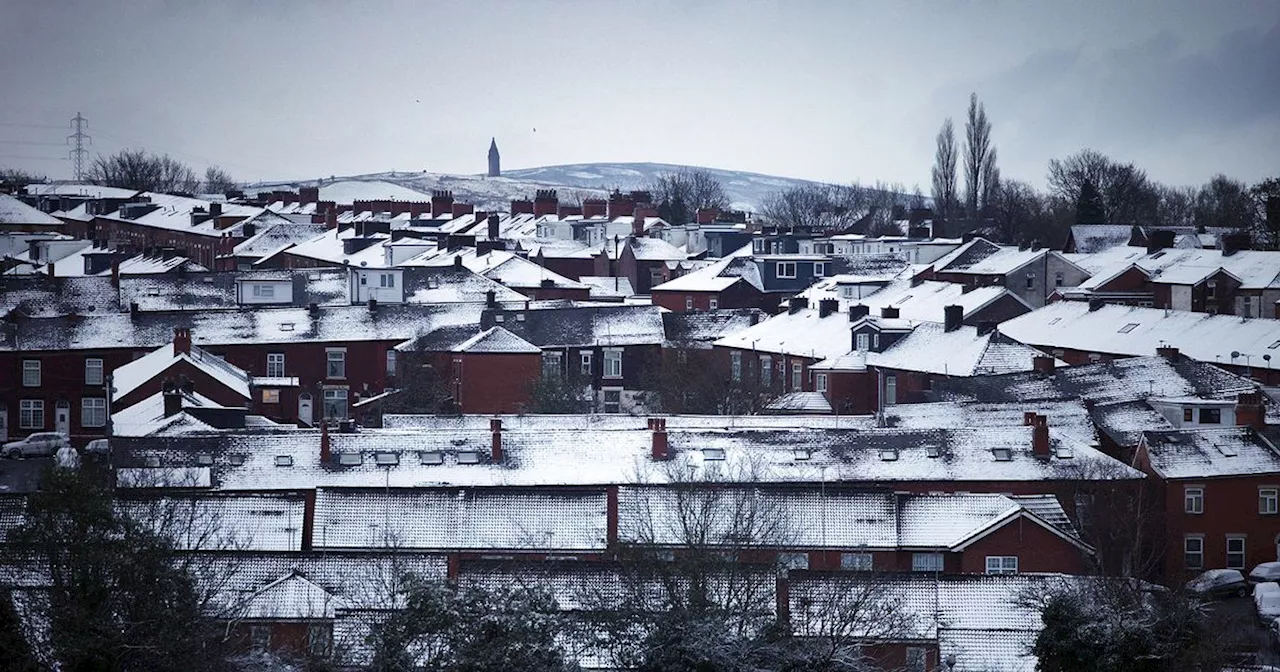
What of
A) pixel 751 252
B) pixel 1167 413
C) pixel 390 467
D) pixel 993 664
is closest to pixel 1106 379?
pixel 1167 413

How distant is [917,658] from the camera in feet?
74.7

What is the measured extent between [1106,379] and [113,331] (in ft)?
77.5

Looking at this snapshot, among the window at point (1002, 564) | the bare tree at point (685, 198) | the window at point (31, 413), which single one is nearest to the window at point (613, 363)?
the window at point (31, 413)

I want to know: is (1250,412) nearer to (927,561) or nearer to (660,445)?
(927,561)

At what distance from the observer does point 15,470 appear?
102 ft

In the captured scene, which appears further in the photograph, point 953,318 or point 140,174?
point 140,174

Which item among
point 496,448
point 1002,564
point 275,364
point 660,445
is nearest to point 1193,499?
point 1002,564

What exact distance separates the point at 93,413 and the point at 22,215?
47091mm

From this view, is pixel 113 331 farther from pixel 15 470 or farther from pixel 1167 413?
pixel 1167 413

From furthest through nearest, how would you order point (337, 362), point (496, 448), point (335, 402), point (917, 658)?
1. point (337, 362)
2. point (335, 402)
3. point (496, 448)
4. point (917, 658)

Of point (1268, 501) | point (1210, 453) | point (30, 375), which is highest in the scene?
point (30, 375)

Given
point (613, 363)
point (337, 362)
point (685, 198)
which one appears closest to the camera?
point (337, 362)

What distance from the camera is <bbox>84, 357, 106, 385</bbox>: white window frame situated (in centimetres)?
4644

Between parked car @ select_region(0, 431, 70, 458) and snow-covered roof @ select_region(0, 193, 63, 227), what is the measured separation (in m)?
47.9
